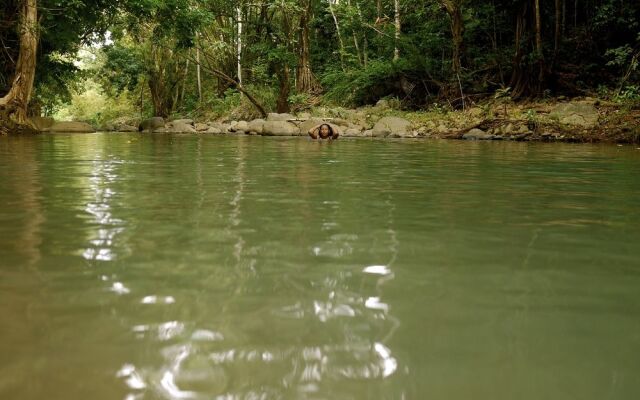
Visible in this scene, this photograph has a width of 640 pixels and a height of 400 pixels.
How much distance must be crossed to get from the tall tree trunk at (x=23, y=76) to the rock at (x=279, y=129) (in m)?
6.46

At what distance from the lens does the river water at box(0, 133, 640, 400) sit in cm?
107

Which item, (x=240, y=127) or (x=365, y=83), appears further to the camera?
(x=365, y=83)

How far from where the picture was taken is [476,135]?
13.6 m

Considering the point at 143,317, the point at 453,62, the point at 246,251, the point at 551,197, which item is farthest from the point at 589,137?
the point at 143,317

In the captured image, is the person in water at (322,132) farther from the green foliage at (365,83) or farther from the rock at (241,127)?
the green foliage at (365,83)

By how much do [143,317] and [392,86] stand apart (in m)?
20.4

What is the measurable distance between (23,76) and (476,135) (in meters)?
11.5

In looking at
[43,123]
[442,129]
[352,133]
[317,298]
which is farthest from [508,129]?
[43,123]

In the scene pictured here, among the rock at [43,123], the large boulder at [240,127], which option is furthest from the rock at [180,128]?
the rock at [43,123]

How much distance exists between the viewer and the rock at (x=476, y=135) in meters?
13.4

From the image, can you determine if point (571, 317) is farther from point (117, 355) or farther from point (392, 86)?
point (392, 86)

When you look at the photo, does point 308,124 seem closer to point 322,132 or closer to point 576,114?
point 322,132

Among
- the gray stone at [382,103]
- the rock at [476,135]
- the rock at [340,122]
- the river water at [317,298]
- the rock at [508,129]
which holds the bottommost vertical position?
the river water at [317,298]

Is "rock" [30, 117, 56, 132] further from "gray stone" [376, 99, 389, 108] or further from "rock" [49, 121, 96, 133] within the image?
"gray stone" [376, 99, 389, 108]
